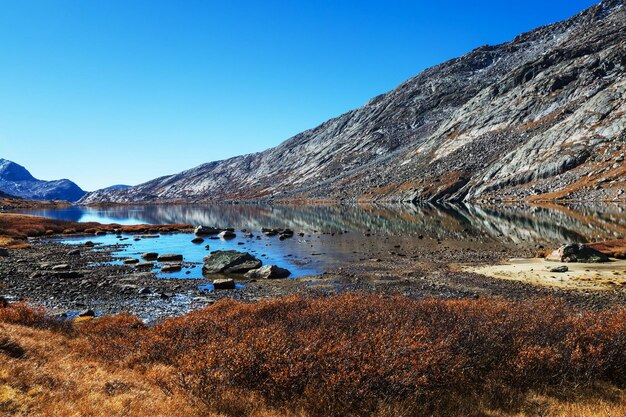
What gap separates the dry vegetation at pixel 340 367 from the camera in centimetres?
927

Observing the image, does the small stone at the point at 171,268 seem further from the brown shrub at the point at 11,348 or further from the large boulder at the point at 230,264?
the brown shrub at the point at 11,348

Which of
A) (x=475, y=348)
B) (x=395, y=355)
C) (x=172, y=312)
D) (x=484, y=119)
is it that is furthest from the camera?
(x=484, y=119)

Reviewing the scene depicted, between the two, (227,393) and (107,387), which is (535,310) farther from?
(107,387)

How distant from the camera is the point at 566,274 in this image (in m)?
29.7

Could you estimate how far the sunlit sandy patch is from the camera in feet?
88.1

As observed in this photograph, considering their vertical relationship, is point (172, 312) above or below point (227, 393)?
below

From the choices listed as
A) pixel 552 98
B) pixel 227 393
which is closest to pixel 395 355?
pixel 227 393

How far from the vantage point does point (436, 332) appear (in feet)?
40.3

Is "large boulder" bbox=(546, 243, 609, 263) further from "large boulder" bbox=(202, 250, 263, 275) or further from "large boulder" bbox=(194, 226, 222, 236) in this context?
"large boulder" bbox=(194, 226, 222, 236)

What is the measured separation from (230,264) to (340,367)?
27297 mm

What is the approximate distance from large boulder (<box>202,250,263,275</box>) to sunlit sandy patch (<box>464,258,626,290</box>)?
20.0 metres

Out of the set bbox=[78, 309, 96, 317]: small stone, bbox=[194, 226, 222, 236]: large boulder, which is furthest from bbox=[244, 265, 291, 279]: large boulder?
bbox=[194, 226, 222, 236]: large boulder

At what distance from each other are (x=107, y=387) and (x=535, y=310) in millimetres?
14332

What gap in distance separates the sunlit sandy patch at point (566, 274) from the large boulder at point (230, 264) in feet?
65.6
